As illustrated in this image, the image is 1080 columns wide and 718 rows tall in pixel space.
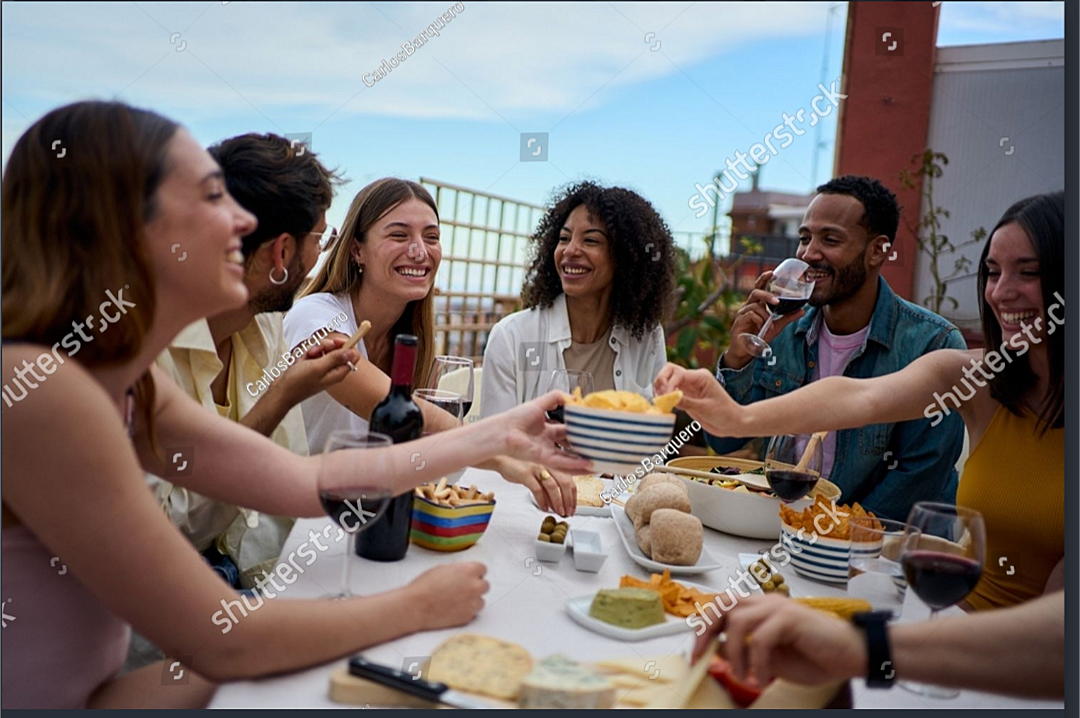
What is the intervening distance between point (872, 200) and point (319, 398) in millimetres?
2416

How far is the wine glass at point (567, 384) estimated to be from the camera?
1779 mm

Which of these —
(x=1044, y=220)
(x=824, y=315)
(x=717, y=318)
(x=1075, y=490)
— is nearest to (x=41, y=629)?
(x=1075, y=490)

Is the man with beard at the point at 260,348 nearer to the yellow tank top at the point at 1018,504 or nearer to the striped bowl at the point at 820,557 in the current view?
the striped bowl at the point at 820,557

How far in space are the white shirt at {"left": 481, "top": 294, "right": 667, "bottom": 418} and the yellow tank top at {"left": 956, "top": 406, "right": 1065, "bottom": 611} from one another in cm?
179

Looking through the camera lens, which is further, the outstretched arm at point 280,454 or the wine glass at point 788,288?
the wine glass at point 788,288

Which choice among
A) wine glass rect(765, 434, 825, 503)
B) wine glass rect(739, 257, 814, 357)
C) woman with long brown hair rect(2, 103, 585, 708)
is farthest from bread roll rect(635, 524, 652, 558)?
wine glass rect(739, 257, 814, 357)

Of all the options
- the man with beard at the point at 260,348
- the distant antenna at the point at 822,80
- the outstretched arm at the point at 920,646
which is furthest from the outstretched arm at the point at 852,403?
the distant antenna at the point at 822,80

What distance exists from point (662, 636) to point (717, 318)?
17.2ft

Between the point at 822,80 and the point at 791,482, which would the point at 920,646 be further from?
the point at 822,80

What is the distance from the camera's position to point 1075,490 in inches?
68.5

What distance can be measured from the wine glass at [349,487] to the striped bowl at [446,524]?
338 millimetres

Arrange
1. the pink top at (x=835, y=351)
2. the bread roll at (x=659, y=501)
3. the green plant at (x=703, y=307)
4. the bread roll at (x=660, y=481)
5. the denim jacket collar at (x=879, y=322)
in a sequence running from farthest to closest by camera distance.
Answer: the green plant at (x=703, y=307)
the pink top at (x=835, y=351)
the denim jacket collar at (x=879, y=322)
the bread roll at (x=660, y=481)
the bread roll at (x=659, y=501)

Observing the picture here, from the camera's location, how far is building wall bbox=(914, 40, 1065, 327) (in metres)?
5.25

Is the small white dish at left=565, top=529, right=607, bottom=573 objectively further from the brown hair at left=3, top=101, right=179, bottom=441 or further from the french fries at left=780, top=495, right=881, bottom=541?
the brown hair at left=3, top=101, right=179, bottom=441
